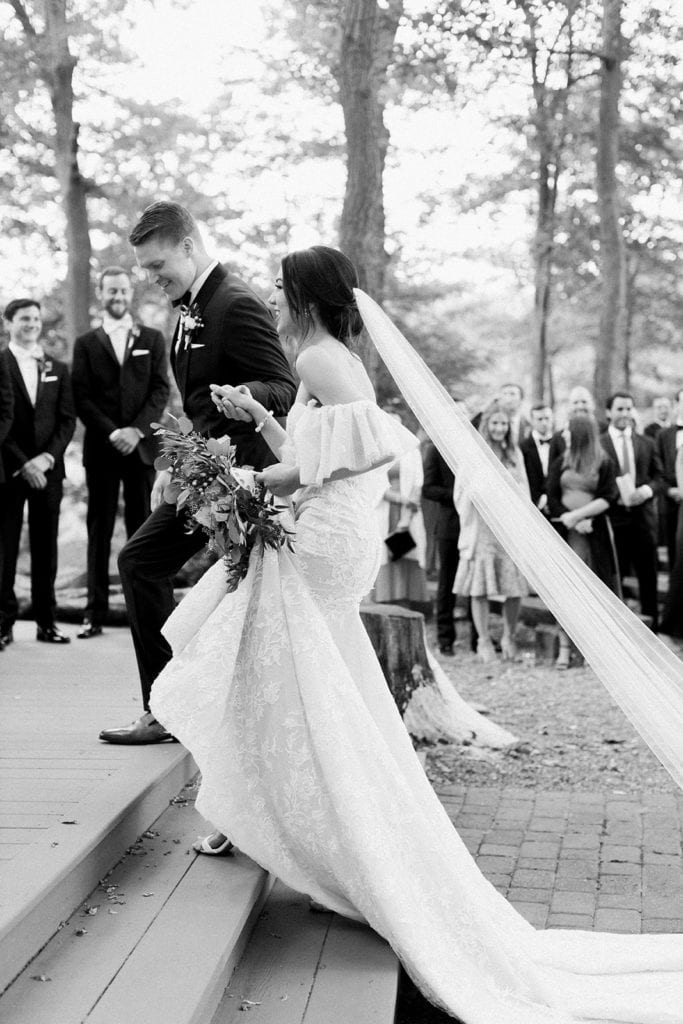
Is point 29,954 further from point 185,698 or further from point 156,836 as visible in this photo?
point 156,836

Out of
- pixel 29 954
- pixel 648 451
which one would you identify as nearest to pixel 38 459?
pixel 29 954

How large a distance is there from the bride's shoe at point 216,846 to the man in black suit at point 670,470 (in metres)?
7.94

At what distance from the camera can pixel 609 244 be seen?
53.7ft

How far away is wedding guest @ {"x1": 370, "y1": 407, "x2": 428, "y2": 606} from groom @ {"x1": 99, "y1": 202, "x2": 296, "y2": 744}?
5.63 m

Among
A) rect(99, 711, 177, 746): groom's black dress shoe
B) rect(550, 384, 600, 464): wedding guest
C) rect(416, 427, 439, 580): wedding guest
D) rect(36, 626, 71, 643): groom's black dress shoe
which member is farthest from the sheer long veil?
rect(416, 427, 439, 580): wedding guest

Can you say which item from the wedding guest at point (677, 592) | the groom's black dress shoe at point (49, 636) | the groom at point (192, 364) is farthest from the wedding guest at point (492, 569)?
the groom at point (192, 364)

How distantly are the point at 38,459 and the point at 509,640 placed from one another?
4.54 m

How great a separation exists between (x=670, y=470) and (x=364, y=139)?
4.97 meters

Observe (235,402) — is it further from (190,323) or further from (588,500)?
(588,500)

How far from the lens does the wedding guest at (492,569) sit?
1033 centimetres

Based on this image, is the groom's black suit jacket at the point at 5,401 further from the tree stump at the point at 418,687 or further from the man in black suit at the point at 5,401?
the tree stump at the point at 418,687

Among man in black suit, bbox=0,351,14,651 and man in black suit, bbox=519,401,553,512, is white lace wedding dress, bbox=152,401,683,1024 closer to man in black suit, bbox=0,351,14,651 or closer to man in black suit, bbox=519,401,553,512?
man in black suit, bbox=0,351,14,651

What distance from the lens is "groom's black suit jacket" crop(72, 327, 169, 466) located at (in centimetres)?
880

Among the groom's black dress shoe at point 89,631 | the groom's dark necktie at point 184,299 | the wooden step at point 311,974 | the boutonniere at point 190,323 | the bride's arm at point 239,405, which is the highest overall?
the groom's dark necktie at point 184,299
